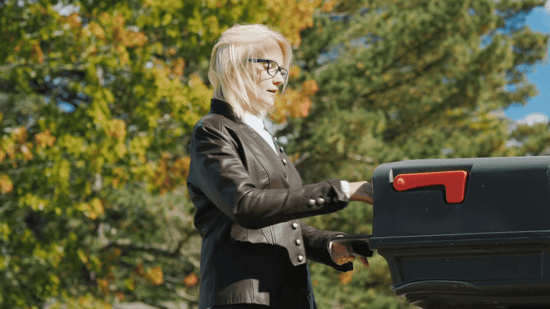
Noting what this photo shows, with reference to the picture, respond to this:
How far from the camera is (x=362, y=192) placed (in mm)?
1670

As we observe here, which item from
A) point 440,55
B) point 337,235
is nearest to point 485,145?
point 440,55

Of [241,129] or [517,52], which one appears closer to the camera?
[241,129]

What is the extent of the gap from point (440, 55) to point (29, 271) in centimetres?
989

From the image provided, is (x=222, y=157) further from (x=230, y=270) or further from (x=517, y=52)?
(x=517, y=52)

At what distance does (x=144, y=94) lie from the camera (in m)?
7.63

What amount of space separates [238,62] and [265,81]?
0.11m

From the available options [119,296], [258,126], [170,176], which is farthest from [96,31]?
[119,296]

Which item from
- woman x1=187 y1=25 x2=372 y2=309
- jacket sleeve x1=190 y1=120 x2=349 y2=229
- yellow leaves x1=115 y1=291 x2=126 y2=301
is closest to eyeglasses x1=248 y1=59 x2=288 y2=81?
woman x1=187 y1=25 x2=372 y2=309

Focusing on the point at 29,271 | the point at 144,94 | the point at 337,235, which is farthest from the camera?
A: the point at 29,271

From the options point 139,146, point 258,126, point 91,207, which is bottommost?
point 91,207

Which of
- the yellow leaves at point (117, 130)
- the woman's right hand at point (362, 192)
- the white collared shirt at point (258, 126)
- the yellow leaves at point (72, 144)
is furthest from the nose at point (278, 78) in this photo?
the yellow leaves at point (72, 144)

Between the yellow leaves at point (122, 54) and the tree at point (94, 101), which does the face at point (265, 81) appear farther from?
the yellow leaves at point (122, 54)

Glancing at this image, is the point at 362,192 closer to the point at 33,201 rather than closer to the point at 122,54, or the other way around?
the point at 122,54

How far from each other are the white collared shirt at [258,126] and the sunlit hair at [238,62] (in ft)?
0.13
